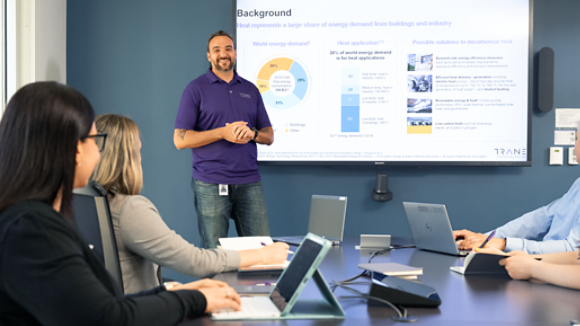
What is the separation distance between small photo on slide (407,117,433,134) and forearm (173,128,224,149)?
1433mm

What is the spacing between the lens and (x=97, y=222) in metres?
1.23

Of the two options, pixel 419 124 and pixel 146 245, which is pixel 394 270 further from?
pixel 419 124

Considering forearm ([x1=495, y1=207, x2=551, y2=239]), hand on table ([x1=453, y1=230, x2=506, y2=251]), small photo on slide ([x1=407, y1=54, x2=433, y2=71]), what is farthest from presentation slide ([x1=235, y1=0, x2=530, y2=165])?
hand on table ([x1=453, y1=230, x2=506, y2=251])

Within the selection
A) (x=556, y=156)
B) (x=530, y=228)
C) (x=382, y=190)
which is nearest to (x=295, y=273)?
(x=530, y=228)

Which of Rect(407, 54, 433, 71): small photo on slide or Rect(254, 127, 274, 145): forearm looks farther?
Rect(407, 54, 433, 71): small photo on slide

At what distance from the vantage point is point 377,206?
137 inches

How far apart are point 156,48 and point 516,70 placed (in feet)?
8.89

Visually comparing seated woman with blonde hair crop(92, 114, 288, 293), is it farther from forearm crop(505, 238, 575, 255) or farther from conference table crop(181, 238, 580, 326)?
forearm crop(505, 238, 575, 255)

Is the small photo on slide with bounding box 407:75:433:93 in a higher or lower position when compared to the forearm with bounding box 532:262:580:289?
higher

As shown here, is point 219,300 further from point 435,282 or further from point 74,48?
point 74,48

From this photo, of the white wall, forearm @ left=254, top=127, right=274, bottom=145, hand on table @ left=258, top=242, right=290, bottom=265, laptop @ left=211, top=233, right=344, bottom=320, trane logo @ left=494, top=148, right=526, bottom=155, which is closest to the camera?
laptop @ left=211, top=233, right=344, bottom=320

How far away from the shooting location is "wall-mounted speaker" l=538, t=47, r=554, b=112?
3.33 meters

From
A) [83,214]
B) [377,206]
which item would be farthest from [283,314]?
[377,206]

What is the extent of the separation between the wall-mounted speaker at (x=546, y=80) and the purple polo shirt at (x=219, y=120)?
6.94 feet
